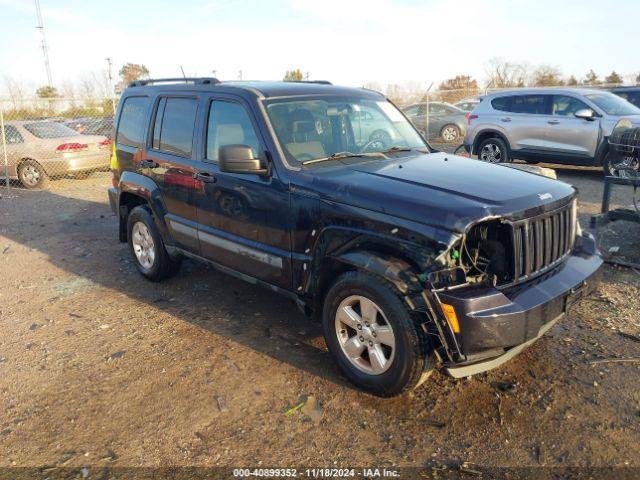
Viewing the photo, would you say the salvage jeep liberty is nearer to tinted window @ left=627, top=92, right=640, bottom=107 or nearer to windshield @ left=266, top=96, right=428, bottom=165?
windshield @ left=266, top=96, right=428, bottom=165

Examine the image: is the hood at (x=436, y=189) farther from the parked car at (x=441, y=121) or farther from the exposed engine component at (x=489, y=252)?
the parked car at (x=441, y=121)

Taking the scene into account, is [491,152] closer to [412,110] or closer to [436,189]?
[412,110]

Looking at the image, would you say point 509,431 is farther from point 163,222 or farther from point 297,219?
point 163,222

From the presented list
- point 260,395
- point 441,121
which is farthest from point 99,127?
point 260,395

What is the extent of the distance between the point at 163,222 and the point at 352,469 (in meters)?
3.27

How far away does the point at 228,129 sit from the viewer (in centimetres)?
437

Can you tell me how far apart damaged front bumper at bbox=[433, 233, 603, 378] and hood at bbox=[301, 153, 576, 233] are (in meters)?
0.41

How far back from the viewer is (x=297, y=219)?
12.2ft

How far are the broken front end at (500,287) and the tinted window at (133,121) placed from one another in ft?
12.3

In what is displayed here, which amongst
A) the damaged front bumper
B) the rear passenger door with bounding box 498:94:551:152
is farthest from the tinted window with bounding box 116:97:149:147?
the rear passenger door with bounding box 498:94:551:152

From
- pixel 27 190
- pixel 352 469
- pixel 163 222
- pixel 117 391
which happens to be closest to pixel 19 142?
pixel 27 190

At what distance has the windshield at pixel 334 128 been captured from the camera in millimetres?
4020

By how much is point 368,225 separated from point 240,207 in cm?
133

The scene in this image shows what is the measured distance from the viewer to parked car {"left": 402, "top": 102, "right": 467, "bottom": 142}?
59.0 ft
